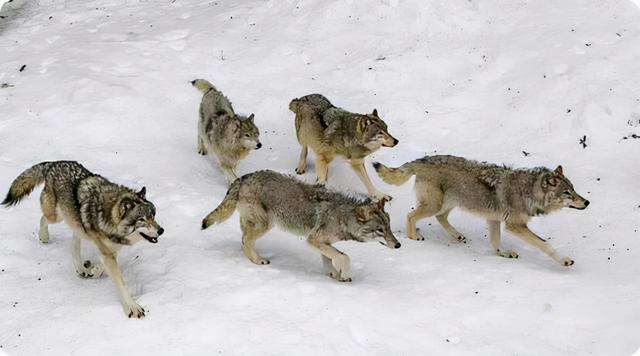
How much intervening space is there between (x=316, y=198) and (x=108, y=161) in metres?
4.57

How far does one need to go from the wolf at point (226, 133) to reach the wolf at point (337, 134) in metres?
0.96

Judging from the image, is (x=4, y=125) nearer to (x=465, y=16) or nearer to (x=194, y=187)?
(x=194, y=187)

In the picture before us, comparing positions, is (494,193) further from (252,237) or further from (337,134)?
(252,237)

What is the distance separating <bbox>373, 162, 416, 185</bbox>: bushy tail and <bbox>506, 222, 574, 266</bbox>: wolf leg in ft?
5.73

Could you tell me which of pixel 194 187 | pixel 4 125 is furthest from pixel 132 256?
pixel 4 125

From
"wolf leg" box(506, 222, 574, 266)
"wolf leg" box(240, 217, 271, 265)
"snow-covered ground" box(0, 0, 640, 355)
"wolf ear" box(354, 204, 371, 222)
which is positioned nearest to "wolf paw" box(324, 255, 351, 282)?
"snow-covered ground" box(0, 0, 640, 355)

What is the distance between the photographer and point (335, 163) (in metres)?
12.8

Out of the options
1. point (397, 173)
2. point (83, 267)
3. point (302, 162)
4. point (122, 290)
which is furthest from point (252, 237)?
point (302, 162)

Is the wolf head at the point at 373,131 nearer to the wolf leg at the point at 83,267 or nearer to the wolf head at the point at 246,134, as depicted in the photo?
the wolf head at the point at 246,134

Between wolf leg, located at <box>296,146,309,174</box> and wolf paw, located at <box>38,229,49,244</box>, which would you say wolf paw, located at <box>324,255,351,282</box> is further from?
wolf paw, located at <box>38,229,49,244</box>

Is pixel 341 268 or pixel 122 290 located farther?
pixel 341 268

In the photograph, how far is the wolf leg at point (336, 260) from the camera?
923 cm

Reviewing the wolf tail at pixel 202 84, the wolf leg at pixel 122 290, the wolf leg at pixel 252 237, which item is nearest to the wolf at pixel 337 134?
the wolf tail at pixel 202 84

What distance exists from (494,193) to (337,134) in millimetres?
3089
